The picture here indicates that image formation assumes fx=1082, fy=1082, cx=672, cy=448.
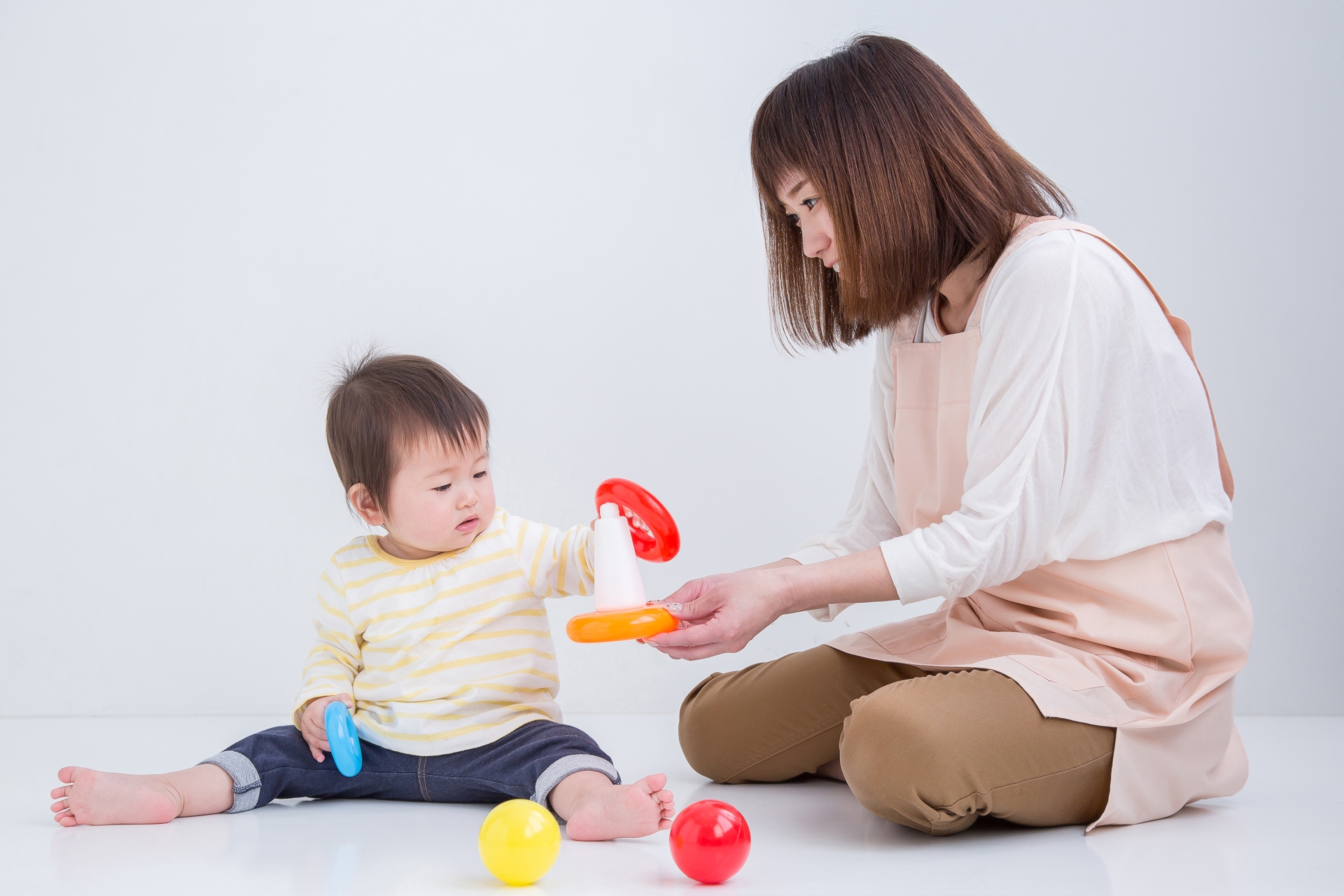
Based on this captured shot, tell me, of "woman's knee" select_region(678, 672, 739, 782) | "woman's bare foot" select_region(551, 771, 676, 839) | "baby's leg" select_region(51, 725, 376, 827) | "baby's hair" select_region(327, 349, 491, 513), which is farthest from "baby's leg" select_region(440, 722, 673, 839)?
"baby's hair" select_region(327, 349, 491, 513)

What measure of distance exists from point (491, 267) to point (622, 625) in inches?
43.0

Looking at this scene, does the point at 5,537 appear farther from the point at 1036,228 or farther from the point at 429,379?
the point at 1036,228

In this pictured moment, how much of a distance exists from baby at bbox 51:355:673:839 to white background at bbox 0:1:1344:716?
2.13ft

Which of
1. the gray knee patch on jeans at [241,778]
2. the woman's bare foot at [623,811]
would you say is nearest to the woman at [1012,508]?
the woman's bare foot at [623,811]

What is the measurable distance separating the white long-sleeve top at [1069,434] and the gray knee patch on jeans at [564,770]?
378 mm

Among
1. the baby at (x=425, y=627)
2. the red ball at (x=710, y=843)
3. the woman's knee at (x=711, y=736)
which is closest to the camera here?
the red ball at (x=710, y=843)

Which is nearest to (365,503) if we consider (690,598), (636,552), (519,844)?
(636,552)

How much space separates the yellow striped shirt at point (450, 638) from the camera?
4.23 ft

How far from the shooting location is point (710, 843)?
90 centimetres

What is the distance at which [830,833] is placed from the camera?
3.69 ft

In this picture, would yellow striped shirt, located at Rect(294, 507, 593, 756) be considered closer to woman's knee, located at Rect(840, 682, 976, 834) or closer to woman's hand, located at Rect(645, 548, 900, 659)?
woman's hand, located at Rect(645, 548, 900, 659)

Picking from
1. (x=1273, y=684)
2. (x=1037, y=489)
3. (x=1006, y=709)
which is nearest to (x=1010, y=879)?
(x=1006, y=709)

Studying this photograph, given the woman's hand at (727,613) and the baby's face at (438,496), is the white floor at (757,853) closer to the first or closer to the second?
the woman's hand at (727,613)

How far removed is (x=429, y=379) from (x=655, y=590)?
793 mm
